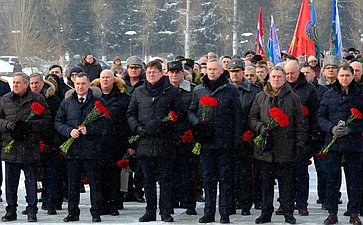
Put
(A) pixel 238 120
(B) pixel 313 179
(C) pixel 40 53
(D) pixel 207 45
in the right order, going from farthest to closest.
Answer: (D) pixel 207 45 < (C) pixel 40 53 < (B) pixel 313 179 < (A) pixel 238 120

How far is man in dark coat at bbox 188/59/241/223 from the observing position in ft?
38.5

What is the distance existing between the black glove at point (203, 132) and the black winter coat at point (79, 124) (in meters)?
1.34

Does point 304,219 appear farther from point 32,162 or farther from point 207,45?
point 207,45

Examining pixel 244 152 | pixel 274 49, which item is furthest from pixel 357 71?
pixel 274 49

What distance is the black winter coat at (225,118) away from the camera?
11.7 meters

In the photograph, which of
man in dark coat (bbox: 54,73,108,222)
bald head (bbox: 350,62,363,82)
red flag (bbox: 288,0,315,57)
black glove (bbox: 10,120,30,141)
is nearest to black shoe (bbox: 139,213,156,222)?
man in dark coat (bbox: 54,73,108,222)

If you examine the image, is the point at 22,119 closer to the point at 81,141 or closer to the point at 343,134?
the point at 81,141

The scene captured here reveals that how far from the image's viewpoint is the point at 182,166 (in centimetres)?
1295

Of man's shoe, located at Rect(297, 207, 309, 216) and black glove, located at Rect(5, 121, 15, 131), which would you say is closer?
black glove, located at Rect(5, 121, 15, 131)

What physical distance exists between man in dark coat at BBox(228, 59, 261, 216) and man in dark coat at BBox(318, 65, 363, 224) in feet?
4.04

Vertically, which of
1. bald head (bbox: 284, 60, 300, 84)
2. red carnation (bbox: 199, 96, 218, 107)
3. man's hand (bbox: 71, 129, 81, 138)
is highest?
bald head (bbox: 284, 60, 300, 84)

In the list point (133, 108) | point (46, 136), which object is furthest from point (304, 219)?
point (46, 136)

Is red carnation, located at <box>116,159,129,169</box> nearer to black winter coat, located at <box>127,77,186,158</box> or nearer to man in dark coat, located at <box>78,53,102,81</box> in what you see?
black winter coat, located at <box>127,77,186,158</box>

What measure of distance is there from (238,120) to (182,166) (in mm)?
1546
